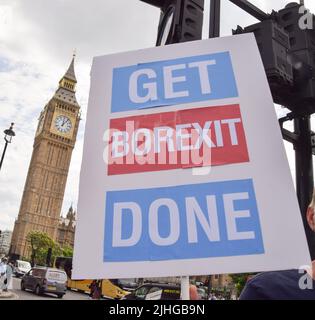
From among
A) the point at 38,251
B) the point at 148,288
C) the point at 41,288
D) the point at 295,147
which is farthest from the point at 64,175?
the point at 295,147

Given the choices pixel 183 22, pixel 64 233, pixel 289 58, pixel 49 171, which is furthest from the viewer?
pixel 64 233

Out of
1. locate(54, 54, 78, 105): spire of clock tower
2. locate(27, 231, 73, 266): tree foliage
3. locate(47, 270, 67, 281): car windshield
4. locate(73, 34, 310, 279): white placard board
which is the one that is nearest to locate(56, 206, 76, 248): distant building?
locate(27, 231, 73, 266): tree foliage

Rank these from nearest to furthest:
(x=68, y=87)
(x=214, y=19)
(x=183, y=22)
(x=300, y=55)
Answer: (x=183, y=22)
(x=214, y=19)
(x=300, y=55)
(x=68, y=87)

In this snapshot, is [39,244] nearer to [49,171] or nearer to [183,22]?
[49,171]

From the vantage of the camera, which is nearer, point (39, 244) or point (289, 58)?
point (289, 58)

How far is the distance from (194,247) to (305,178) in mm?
1650

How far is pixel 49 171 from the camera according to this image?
225 feet

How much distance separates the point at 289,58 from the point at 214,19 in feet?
1.80

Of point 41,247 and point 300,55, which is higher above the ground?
point 41,247

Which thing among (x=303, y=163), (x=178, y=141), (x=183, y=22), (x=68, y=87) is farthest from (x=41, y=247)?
(x=178, y=141)

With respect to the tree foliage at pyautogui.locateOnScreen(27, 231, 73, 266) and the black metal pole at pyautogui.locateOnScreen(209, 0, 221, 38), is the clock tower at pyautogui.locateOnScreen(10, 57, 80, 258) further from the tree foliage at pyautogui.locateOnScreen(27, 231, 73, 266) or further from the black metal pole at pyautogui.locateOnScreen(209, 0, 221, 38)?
the black metal pole at pyautogui.locateOnScreen(209, 0, 221, 38)

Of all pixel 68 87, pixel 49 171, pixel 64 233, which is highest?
pixel 68 87

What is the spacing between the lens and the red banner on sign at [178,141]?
3.39 ft

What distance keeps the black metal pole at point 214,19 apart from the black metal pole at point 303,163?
3.33 ft
